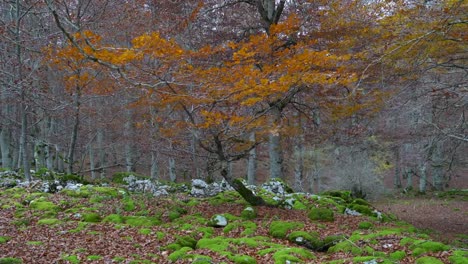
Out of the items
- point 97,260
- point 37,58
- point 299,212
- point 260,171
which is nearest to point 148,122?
point 37,58

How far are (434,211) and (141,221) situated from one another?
12255 millimetres

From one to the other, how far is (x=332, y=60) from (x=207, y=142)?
10.9 feet

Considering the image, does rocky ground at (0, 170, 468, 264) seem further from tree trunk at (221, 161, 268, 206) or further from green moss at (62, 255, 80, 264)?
tree trunk at (221, 161, 268, 206)

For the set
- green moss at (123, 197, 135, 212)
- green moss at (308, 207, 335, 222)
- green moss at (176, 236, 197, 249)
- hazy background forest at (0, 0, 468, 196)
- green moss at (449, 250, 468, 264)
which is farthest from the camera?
green moss at (123, 197, 135, 212)

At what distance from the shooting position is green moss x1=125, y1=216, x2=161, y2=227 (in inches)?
307

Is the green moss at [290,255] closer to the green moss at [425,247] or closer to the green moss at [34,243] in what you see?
the green moss at [425,247]

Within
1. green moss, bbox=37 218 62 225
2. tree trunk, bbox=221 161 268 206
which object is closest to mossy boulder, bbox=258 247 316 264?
tree trunk, bbox=221 161 268 206

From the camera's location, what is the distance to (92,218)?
26.2 ft

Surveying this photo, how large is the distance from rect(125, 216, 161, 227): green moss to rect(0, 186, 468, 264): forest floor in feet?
0.07

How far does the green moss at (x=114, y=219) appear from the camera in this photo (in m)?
7.91

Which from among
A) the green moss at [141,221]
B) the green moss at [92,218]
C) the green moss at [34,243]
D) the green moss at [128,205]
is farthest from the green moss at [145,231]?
the green moss at [34,243]

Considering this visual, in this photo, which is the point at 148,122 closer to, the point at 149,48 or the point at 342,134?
the point at 342,134

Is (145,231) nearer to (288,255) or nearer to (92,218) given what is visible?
(92,218)

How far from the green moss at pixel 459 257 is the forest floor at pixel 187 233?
0.7 inches
